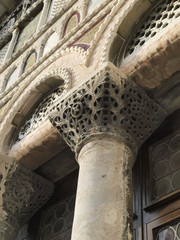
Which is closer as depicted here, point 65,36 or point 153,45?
point 153,45

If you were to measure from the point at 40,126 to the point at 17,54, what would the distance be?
7.65ft

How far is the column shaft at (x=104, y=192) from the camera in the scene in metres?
2.87

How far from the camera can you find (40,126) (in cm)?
438

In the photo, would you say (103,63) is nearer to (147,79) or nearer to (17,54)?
(147,79)

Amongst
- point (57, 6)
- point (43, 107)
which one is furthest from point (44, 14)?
point (43, 107)

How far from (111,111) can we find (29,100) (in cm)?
174

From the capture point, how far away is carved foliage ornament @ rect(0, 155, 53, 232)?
4.36 m

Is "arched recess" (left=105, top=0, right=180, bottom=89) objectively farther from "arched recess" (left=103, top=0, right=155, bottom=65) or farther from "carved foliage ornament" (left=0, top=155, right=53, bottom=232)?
"carved foliage ornament" (left=0, top=155, right=53, bottom=232)

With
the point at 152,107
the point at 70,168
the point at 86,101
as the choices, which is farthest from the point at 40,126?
the point at 152,107

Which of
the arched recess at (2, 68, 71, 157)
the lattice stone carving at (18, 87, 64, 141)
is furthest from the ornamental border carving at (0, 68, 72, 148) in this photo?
the lattice stone carving at (18, 87, 64, 141)

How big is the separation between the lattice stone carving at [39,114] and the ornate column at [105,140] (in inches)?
32.1

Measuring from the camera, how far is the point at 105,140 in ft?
11.1

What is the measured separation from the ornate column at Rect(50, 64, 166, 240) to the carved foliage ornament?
0.88m

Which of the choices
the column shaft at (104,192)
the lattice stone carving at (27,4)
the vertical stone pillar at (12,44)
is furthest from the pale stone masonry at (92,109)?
the lattice stone carving at (27,4)
